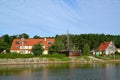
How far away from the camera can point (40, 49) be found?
229ft

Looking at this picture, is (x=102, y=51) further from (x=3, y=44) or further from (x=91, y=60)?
(x=3, y=44)

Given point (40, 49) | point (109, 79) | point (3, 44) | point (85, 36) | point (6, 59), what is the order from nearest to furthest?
point (109, 79) < point (6, 59) < point (40, 49) < point (3, 44) < point (85, 36)

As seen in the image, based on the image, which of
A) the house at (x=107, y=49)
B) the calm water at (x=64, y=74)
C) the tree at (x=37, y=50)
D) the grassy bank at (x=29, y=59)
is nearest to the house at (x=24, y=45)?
the tree at (x=37, y=50)

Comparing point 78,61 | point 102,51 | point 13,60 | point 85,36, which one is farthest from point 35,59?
point 85,36

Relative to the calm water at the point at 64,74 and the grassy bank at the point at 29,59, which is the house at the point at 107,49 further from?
the calm water at the point at 64,74

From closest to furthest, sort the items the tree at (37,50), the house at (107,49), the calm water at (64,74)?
the calm water at (64,74) → the tree at (37,50) → the house at (107,49)

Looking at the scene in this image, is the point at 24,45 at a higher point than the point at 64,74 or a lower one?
higher

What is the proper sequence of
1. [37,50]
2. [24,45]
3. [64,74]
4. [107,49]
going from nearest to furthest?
[64,74] < [37,50] < [24,45] < [107,49]

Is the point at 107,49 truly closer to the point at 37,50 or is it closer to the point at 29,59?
the point at 37,50

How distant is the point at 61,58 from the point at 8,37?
50.4 meters

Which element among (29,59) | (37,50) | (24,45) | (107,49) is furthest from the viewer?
(107,49)

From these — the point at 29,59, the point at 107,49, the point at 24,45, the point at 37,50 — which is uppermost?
the point at 24,45

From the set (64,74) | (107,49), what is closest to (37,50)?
(107,49)

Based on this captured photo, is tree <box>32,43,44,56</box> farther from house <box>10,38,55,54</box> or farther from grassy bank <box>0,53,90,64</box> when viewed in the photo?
house <box>10,38,55,54</box>
